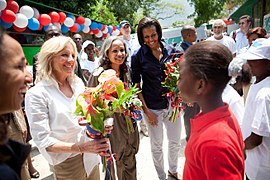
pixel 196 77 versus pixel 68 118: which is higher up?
pixel 196 77

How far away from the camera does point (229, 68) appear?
3.98 ft

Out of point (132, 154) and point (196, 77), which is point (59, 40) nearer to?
point (196, 77)

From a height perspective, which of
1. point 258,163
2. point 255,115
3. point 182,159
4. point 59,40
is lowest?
point 182,159

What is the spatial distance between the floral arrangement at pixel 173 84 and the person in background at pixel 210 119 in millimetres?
1435

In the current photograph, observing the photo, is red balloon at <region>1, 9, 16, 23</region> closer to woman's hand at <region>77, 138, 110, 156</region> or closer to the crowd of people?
the crowd of people

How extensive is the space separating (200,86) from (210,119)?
0.54 ft

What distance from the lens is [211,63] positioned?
47.4 inches

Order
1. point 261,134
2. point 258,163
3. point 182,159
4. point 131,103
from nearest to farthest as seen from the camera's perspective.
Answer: point 261,134, point 258,163, point 131,103, point 182,159

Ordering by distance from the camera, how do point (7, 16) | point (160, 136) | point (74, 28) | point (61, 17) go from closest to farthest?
point (160, 136), point (7, 16), point (61, 17), point (74, 28)

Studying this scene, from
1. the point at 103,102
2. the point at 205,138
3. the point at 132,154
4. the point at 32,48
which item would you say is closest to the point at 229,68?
the point at 205,138

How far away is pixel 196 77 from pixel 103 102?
806 mm

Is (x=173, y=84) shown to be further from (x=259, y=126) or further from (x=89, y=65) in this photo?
(x=89, y=65)

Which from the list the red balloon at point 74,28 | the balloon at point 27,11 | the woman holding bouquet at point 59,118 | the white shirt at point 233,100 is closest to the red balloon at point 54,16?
the balloon at point 27,11

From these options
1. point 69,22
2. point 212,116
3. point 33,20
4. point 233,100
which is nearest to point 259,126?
point 233,100
